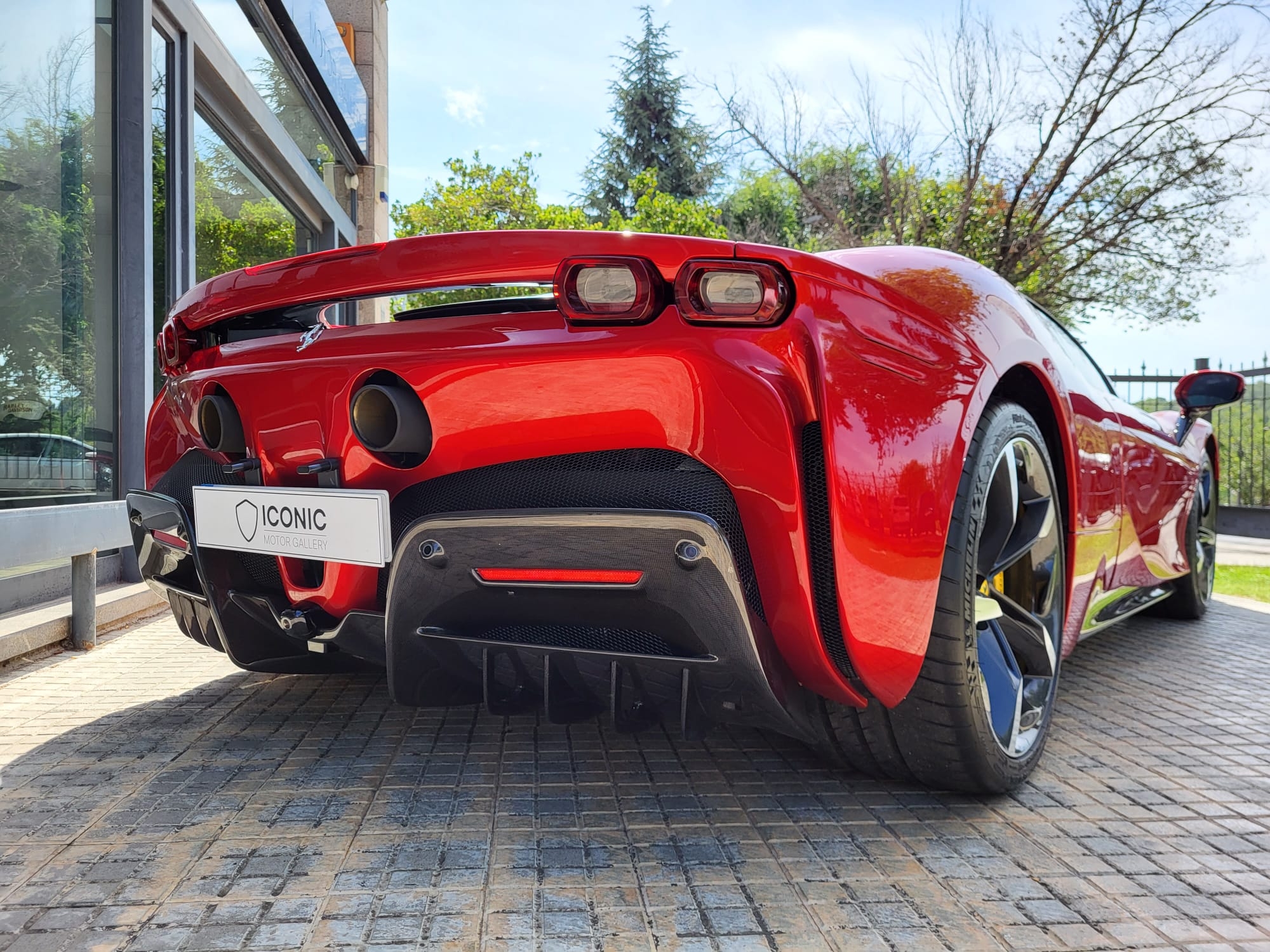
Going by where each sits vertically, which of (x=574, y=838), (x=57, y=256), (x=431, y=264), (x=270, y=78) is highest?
(x=270, y=78)

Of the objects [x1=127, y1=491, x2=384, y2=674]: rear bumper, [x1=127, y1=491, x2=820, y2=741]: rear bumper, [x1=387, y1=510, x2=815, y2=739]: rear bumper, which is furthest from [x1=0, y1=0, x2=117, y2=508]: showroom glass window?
[x1=387, y1=510, x2=815, y2=739]: rear bumper

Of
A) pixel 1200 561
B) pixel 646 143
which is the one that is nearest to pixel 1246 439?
pixel 1200 561

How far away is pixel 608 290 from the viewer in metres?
1.63

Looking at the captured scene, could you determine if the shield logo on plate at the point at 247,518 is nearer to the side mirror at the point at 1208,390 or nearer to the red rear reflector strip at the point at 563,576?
the red rear reflector strip at the point at 563,576

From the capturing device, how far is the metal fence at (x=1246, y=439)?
950 centimetres

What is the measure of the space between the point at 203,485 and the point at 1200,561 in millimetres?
4545

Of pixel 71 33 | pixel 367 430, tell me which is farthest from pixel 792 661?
pixel 71 33

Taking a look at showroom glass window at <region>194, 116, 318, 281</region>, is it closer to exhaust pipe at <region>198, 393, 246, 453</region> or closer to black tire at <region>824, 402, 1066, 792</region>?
exhaust pipe at <region>198, 393, 246, 453</region>

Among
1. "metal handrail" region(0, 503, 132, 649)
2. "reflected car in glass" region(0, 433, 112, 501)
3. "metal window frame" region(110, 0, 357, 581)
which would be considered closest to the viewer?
"metal handrail" region(0, 503, 132, 649)

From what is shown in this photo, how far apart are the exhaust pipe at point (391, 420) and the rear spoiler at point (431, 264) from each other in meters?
0.21

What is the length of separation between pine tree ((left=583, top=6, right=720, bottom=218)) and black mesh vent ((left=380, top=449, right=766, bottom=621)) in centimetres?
3432

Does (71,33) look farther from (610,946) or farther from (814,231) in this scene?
(814,231)

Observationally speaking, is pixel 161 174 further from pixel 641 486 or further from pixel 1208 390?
pixel 1208 390

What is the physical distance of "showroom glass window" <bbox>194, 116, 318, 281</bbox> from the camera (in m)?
6.46
